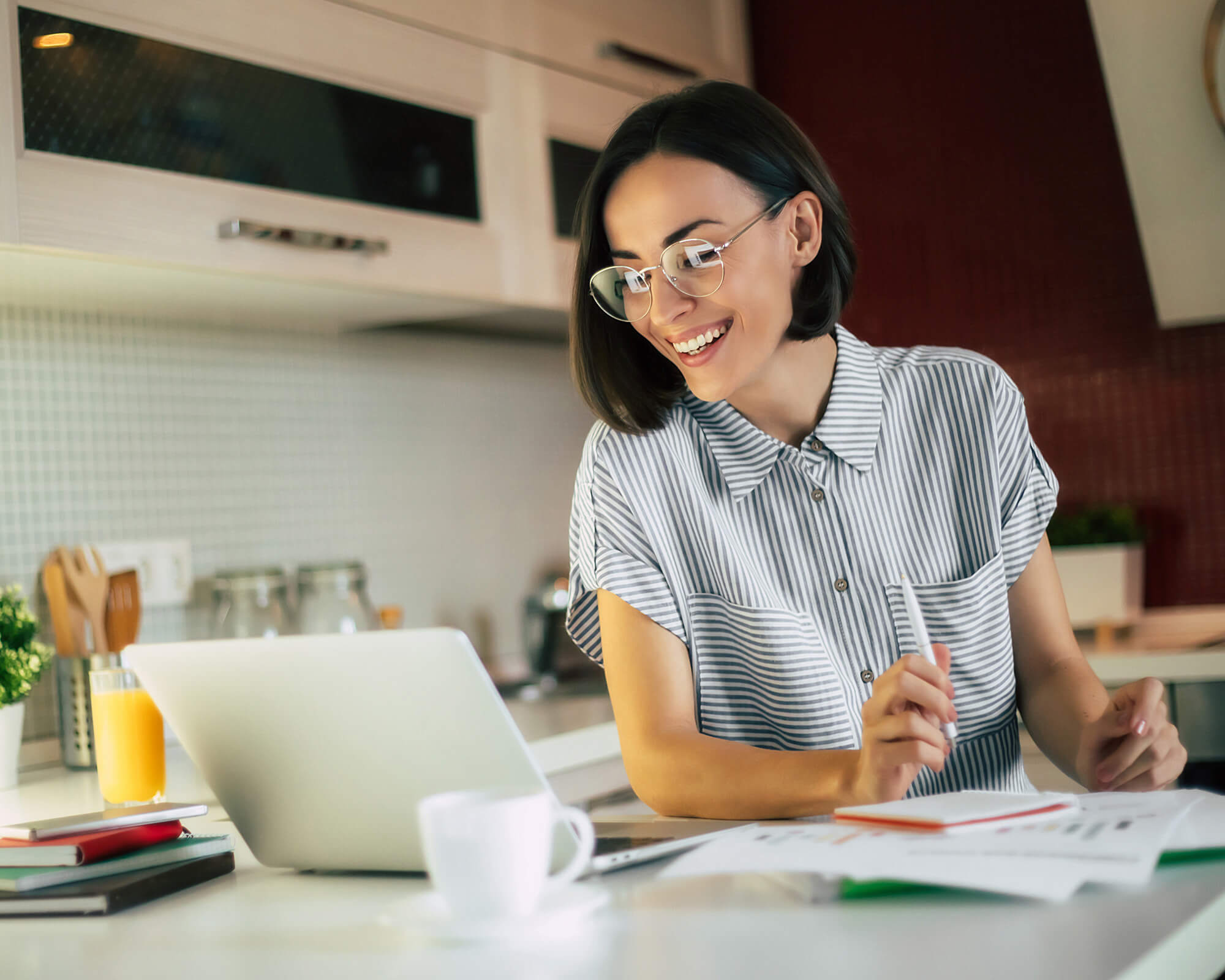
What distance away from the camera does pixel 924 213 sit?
264 cm

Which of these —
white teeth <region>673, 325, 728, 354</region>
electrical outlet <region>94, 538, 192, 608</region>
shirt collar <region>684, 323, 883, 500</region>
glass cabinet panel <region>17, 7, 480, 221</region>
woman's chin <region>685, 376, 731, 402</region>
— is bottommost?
electrical outlet <region>94, 538, 192, 608</region>

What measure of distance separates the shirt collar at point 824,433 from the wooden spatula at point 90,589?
948 millimetres

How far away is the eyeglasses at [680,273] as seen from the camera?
120 cm

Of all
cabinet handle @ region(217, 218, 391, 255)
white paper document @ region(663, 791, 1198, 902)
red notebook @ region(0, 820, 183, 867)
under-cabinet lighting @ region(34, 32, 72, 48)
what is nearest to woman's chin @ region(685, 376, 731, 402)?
white paper document @ region(663, 791, 1198, 902)

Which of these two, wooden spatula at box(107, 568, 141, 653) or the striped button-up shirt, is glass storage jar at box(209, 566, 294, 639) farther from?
the striped button-up shirt

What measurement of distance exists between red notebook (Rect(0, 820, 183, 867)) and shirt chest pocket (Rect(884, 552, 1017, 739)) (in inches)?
28.3

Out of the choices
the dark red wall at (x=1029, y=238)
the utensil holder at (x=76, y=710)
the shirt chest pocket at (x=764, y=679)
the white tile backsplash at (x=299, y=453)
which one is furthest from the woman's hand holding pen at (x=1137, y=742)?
the dark red wall at (x=1029, y=238)

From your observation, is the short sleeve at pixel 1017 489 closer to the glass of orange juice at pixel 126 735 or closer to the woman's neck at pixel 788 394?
the woman's neck at pixel 788 394

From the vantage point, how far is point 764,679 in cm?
123

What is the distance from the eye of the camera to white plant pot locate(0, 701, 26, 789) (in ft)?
5.23

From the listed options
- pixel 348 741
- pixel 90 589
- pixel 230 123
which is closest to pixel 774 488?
pixel 348 741

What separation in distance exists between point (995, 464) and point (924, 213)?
1492 mm

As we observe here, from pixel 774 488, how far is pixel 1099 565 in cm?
120

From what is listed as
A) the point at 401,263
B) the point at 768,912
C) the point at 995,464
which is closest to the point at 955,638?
the point at 995,464
